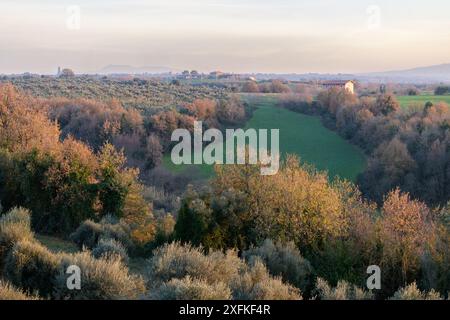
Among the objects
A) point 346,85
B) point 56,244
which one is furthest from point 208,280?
point 346,85

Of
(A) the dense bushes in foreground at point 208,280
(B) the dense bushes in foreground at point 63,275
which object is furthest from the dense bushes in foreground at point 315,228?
(B) the dense bushes in foreground at point 63,275

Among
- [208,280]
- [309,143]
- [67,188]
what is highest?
[208,280]

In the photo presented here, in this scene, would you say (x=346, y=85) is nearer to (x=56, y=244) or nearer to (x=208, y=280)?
(x=56, y=244)

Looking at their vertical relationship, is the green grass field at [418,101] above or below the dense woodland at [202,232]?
above

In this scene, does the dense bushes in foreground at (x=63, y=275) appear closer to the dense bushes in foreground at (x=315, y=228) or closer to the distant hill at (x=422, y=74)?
the dense bushes in foreground at (x=315, y=228)

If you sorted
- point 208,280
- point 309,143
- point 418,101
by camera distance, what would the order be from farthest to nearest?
point 418,101 → point 309,143 → point 208,280

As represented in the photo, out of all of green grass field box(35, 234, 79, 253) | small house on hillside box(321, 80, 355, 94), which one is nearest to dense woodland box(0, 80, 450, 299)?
green grass field box(35, 234, 79, 253)
